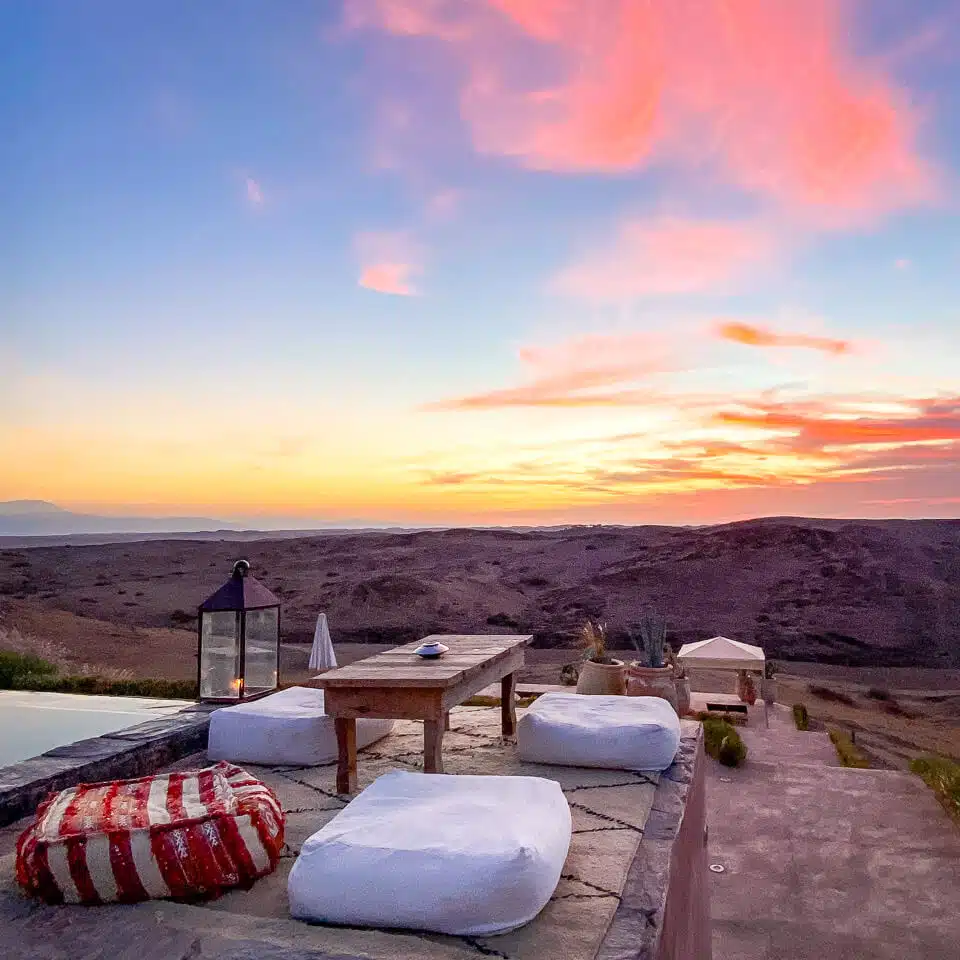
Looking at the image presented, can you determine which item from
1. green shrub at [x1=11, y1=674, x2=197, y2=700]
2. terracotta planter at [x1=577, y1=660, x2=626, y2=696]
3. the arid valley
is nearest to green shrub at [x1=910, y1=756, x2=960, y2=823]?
the arid valley

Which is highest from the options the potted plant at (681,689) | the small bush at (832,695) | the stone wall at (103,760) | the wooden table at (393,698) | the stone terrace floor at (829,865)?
the wooden table at (393,698)

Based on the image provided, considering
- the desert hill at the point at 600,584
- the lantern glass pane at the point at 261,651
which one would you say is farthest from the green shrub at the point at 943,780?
the desert hill at the point at 600,584

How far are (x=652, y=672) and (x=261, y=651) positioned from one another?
9.36 ft

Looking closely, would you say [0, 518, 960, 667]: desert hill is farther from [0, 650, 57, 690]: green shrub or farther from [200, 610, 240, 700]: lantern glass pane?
[200, 610, 240, 700]: lantern glass pane

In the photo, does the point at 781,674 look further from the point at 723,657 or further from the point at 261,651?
the point at 261,651

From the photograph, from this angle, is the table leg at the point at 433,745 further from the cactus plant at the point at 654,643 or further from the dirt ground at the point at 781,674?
the dirt ground at the point at 781,674

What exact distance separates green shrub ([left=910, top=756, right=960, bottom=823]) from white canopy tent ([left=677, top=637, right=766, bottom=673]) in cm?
227

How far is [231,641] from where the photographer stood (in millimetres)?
5090

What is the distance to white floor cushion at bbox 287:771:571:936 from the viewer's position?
2191mm

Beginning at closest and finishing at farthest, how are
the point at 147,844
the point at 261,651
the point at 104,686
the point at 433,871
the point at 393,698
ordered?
the point at 433,871 < the point at 147,844 < the point at 393,698 < the point at 261,651 < the point at 104,686

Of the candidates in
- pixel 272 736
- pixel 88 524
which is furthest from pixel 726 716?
pixel 88 524

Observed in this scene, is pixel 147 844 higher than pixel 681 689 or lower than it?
higher

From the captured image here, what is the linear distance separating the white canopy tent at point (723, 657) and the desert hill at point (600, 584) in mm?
9618

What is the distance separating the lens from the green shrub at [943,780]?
256 inches
